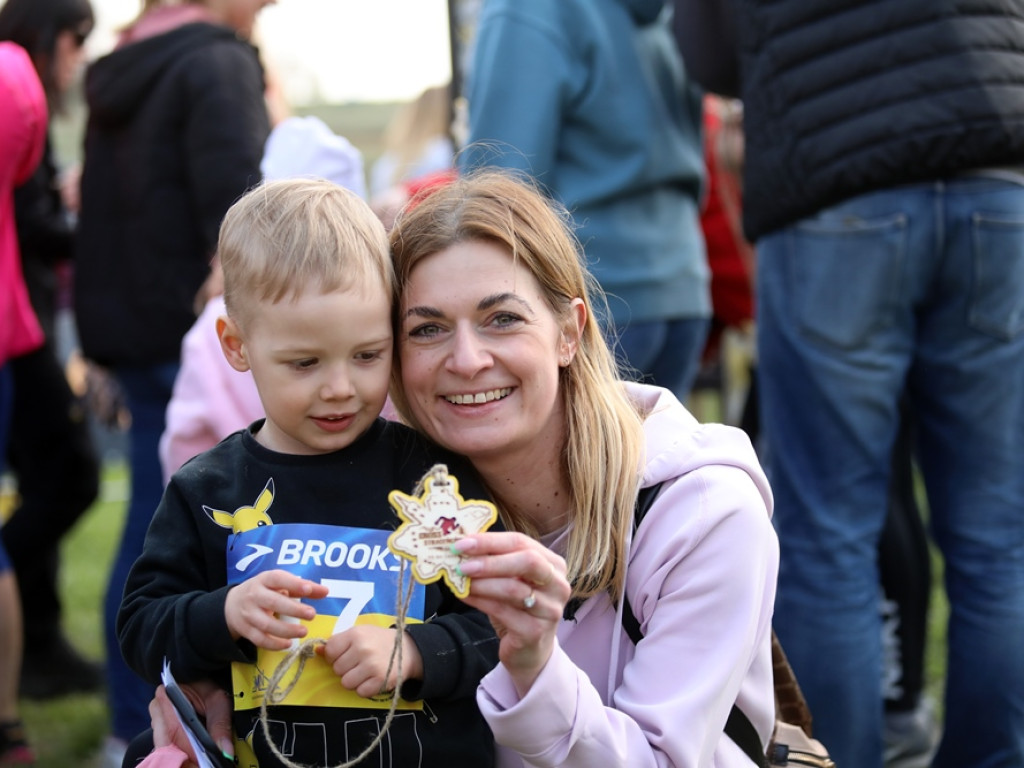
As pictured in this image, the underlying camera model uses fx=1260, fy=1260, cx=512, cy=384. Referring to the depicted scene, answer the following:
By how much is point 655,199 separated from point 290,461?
184 centimetres

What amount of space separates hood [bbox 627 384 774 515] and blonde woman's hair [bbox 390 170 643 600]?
29 mm

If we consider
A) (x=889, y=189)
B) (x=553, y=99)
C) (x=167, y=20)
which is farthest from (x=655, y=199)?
(x=167, y=20)

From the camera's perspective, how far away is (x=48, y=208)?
4141 millimetres

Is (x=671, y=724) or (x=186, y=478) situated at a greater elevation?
(x=186, y=478)

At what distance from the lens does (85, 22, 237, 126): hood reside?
332 centimetres

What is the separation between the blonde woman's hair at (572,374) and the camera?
1.96 m

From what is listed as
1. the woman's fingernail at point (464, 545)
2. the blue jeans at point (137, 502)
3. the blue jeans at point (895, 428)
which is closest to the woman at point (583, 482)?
the woman's fingernail at point (464, 545)

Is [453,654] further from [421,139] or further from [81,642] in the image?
[421,139]

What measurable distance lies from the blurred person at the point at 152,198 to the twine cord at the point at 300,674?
1621 mm

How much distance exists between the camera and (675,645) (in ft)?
6.08

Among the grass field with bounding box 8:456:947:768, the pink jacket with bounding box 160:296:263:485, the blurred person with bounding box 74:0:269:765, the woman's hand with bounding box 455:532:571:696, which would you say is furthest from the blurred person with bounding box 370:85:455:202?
the woman's hand with bounding box 455:532:571:696

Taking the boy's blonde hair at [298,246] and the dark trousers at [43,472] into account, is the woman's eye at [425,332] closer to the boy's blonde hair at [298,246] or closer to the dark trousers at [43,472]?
the boy's blonde hair at [298,246]

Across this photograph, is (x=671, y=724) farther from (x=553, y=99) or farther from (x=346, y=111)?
(x=346, y=111)

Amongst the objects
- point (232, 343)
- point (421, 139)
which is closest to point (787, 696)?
point (232, 343)
